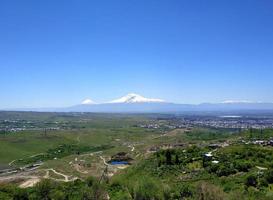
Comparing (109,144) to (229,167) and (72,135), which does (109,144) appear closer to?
(72,135)

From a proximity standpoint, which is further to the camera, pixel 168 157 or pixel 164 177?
pixel 168 157

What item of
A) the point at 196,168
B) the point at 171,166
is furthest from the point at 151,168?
the point at 196,168

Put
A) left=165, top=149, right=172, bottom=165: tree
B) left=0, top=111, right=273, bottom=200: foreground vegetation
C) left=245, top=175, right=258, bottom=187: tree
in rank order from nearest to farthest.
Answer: left=0, top=111, right=273, bottom=200: foreground vegetation → left=245, top=175, right=258, bottom=187: tree → left=165, top=149, right=172, bottom=165: tree

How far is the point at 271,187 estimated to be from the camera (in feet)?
153

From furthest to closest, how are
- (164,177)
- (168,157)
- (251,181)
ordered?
(168,157) < (164,177) < (251,181)

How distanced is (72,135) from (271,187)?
12808 centimetres

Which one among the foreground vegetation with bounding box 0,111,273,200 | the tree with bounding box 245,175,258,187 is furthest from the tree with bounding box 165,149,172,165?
the tree with bounding box 245,175,258,187

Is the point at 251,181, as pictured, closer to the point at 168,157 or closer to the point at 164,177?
the point at 164,177

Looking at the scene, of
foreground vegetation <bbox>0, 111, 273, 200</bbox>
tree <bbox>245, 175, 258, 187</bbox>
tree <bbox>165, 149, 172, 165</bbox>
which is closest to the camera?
foreground vegetation <bbox>0, 111, 273, 200</bbox>

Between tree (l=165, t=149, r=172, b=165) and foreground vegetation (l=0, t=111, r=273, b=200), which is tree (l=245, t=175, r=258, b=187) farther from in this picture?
tree (l=165, t=149, r=172, b=165)

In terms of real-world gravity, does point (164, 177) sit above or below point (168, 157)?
below

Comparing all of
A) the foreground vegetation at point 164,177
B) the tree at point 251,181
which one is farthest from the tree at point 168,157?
the tree at point 251,181

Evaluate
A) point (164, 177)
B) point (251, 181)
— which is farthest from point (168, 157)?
point (251, 181)

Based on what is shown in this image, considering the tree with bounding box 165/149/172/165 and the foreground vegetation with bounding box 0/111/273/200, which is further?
the tree with bounding box 165/149/172/165
